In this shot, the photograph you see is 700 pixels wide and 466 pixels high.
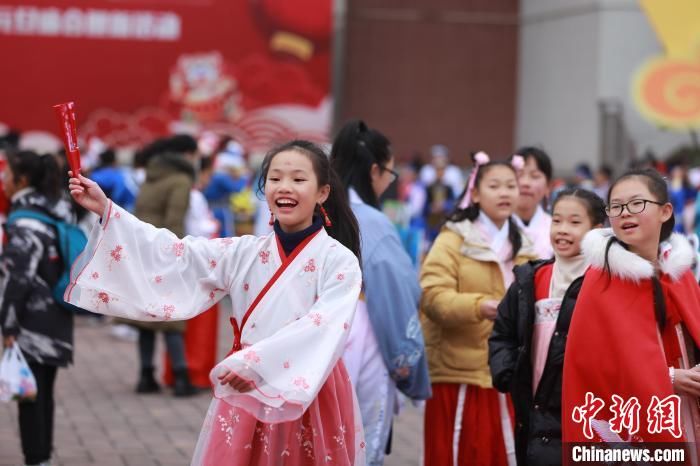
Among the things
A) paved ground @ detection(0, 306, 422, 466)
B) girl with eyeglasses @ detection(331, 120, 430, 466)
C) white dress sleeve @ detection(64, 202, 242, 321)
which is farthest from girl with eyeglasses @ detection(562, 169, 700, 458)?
paved ground @ detection(0, 306, 422, 466)

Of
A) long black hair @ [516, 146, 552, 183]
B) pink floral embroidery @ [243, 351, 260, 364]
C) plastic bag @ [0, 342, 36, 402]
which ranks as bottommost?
plastic bag @ [0, 342, 36, 402]

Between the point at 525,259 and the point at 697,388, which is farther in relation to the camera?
the point at 525,259

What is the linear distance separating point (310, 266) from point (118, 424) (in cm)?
394

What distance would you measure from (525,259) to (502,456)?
895 millimetres

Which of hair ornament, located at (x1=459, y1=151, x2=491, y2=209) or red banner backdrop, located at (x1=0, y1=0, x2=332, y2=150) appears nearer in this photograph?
hair ornament, located at (x1=459, y1=151, x2=491, y2=209)

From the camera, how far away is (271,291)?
4281 millimetres

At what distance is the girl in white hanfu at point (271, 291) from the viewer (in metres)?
4.11

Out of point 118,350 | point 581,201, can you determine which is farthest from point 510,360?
point 118,350

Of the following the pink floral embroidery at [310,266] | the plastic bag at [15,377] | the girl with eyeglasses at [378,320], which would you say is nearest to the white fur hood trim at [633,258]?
the pink floral embroidery at [310,266]

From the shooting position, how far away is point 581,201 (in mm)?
4988

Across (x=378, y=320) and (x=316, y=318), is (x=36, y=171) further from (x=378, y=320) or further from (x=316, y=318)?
(x=316, y=318)

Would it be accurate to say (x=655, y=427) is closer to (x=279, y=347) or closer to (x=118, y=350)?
(x=279, y=347)

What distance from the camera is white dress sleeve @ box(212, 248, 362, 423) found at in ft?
13.0

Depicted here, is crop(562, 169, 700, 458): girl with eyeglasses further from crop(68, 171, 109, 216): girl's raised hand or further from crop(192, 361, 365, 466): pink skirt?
crop(68, 171, 109, 216): girl's raised hand
